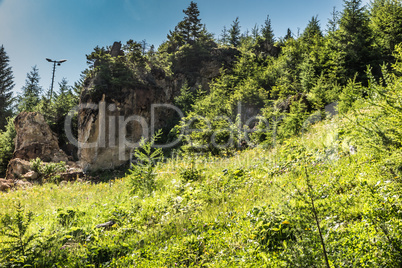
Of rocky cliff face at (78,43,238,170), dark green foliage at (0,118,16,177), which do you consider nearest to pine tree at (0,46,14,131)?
dark green foliage at (0,118,16,177)

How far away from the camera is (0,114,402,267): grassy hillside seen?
3008 millimetres

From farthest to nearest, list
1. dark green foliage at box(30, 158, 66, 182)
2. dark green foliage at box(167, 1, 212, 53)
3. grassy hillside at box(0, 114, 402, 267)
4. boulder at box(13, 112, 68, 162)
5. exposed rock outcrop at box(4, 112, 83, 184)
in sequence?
dark green foliage at box(167, 1, 212, 53), boulder at box(13, 112, 68, 162), exposed rock outcrop at box(4, 112, 83, 184), dark green foliage at box(30, 158, 66, 182), grassy hillside at box(0, 114, 402, 267)

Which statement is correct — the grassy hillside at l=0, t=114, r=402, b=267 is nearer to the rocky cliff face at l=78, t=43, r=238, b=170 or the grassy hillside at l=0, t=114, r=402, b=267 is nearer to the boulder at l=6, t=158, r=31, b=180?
the boulder at l=6, t=158, r=31, b=180

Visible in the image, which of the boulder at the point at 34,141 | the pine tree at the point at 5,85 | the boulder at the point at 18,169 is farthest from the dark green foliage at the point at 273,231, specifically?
the pine tree at the point at 5,85

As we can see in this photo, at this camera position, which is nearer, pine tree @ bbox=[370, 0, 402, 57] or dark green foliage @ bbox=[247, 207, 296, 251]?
dark green foliage @ bbox=[247, 207, 296, 251]

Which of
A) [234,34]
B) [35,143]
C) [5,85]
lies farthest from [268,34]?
[5,85]

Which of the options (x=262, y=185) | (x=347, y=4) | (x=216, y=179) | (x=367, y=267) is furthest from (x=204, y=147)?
(x=347, y=4)

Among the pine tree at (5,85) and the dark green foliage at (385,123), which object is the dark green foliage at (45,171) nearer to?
the dark green foliage at (385,123)

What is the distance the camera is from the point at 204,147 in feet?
45.9

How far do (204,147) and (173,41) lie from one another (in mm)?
28562

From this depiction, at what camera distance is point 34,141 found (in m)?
20.5

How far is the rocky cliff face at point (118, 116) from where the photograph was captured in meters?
20.5

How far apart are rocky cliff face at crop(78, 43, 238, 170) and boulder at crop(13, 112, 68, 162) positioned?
245 cm

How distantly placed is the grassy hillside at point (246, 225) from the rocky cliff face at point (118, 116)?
14.7 m
